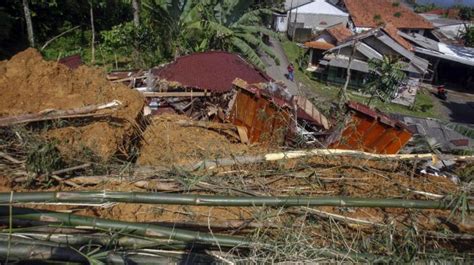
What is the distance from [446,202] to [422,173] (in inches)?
68.5

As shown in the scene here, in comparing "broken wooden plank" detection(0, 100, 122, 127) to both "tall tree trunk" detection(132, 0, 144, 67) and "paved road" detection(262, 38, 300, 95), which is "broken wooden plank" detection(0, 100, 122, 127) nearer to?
"tall tree trunk" detection(132, 0, 144, 67)

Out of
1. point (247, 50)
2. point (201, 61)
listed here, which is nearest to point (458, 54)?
point (247, 50)

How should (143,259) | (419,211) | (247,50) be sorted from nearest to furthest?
(143,259) → (419,211) → (247,50)

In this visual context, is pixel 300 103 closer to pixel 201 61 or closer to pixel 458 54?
pixel 201 61

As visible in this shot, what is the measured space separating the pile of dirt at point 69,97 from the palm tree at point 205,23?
280 inches

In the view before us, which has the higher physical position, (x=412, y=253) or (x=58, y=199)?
(x=58, y=199)

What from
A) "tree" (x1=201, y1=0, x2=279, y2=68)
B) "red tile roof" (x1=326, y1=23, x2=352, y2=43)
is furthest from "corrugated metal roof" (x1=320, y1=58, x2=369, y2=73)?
"tree" (x1=201, y1=0, x2=279, y2=68)

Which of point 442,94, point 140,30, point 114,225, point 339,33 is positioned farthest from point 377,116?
point 442,94

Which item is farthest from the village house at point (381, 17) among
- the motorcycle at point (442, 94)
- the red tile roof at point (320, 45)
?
the motorcycle at point (442, 94)

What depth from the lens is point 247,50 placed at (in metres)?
12.6

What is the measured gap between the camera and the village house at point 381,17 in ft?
102

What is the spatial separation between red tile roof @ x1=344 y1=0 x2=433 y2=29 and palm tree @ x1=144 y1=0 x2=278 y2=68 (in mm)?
21108

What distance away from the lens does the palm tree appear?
12.2m

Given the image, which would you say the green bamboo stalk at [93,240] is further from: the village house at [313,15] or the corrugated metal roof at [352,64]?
the village house at [313,15]
